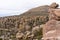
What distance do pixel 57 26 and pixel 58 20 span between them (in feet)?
5.05

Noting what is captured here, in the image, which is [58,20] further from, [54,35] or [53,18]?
[54,35]

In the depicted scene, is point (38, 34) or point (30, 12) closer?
point (38, 34)

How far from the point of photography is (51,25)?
57.4ft

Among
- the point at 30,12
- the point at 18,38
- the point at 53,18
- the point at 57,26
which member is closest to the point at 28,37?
the point at 18,38

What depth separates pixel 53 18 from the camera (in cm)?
1942

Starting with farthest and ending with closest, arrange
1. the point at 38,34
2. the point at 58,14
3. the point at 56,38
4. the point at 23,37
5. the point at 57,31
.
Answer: the point at 38,34 → the point at 23,37 → the point at 58,14 → the point at 57,31 → the point at 56,38

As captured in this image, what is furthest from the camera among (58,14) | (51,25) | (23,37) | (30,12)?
(30,12)

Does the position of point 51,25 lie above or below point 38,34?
above

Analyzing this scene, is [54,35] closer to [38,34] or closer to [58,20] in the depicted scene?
[58,20]

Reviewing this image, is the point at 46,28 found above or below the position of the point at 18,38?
above

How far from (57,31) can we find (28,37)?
25.6 meters

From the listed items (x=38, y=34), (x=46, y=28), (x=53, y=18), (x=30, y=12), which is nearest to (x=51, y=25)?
(x=46, y=28)

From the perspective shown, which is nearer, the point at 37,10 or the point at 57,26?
the point at 57,26

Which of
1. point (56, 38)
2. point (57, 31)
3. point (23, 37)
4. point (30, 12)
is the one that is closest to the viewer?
point (56, 38)
